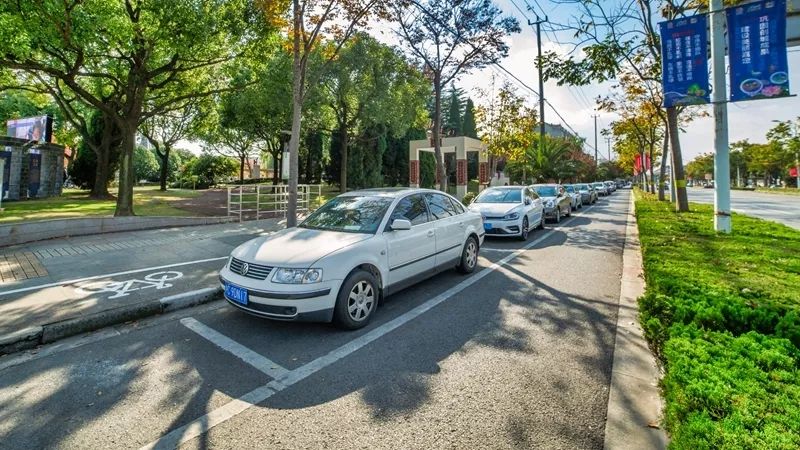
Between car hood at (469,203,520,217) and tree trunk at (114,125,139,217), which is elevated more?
tree trunk at (114,125,139,217)

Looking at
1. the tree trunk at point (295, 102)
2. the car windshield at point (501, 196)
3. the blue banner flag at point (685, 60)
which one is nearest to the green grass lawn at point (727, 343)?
the blue banner flag at point (685, 60)

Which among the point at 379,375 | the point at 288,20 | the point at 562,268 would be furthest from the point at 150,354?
the point at 288,20

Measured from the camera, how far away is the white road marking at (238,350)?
351 cm

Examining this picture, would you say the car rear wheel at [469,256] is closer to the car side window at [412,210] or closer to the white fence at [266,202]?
the car side window at [412,210]

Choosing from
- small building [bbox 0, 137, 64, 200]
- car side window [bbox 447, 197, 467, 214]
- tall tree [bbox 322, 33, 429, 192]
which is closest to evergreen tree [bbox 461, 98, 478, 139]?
tall tree [bbox 322, 33, 429, 192]

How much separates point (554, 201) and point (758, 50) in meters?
7.42

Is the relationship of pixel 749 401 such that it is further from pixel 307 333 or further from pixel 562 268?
pixel 562 268

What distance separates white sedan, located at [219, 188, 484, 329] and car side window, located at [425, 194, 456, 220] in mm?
24

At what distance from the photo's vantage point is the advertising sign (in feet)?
65.2

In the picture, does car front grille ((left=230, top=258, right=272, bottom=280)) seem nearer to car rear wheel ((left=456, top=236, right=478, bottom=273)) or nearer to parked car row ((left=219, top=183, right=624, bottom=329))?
parked car row ((left=219, top=183, right=624, bottom=329))

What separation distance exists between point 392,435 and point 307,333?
199 centimetres

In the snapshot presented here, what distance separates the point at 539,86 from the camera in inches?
943

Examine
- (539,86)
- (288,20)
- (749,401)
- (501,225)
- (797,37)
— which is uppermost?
(539,86)

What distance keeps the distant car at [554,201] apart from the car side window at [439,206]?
8475mm
